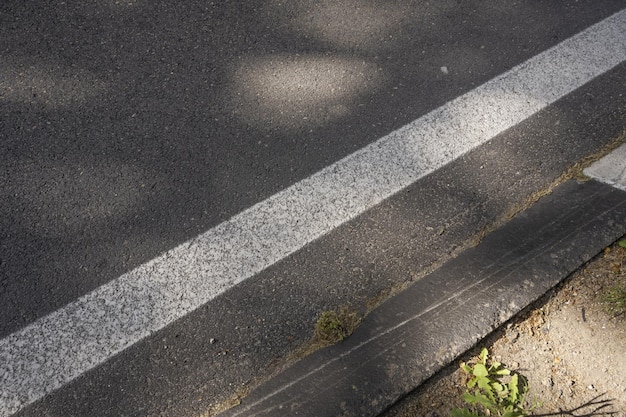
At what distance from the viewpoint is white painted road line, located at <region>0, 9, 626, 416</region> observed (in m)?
1.94

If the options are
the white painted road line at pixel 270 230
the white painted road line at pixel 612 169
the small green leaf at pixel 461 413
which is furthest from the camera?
the white painted road line at pixel 612 169

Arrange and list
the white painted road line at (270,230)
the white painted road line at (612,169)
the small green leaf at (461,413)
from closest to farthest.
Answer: the small green leaf at (461,413) < the white painted road line at (270,230) < the white painted road line at (612,169)

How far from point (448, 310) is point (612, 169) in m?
1.01

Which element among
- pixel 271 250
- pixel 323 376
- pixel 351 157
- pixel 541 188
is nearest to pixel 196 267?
pixel 271 250

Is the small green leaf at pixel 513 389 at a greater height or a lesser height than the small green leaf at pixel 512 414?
greater

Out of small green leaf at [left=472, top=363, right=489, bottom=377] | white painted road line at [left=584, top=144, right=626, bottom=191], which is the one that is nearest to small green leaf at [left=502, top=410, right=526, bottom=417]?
small green leaf at [left=472, top=363, right=489, bottom=377]

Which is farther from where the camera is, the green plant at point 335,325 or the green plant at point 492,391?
the green plant at point 335,325

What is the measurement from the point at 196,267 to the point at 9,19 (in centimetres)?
195

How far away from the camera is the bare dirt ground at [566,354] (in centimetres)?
181

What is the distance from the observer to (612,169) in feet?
8.15

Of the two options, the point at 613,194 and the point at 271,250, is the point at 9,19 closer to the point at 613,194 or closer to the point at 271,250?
the point at 271,250

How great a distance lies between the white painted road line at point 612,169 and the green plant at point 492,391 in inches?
38.4

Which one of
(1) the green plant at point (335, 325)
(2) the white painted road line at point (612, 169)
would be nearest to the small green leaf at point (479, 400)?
Answer: (1) the green plant at point (335, 325)

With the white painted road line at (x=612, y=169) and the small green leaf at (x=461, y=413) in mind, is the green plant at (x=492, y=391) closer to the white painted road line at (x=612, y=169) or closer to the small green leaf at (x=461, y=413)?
the small green leaf at (x=461, y=413)
